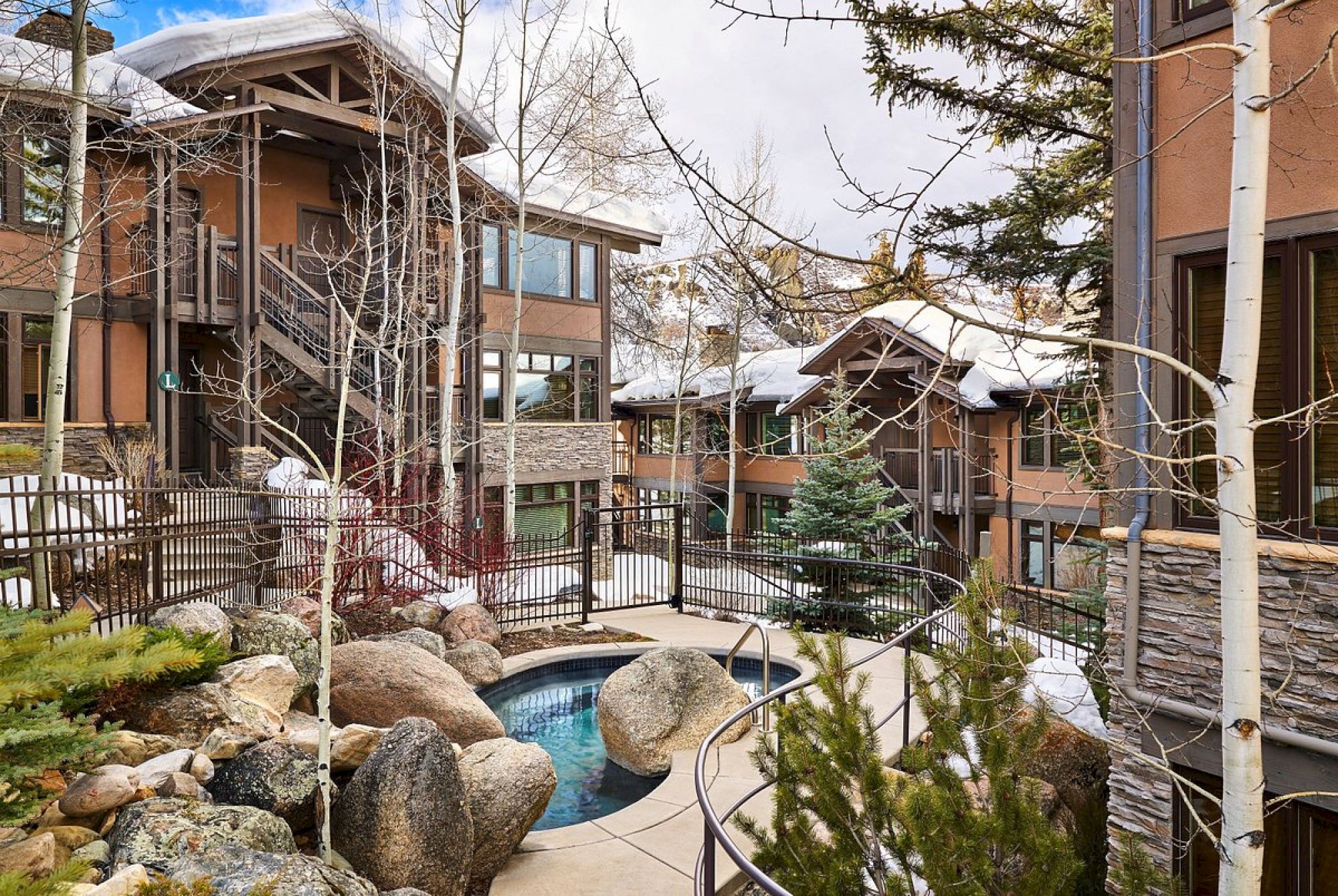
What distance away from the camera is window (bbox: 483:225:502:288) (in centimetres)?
1908

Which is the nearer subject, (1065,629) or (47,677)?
(47,677)

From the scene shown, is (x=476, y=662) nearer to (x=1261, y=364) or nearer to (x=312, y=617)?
(x=312, y=617)

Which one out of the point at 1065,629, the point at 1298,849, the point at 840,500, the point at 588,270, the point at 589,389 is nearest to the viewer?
the point at 1298,849

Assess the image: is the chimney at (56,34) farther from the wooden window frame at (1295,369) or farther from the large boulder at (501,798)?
the wooden window frame at (1295,369)

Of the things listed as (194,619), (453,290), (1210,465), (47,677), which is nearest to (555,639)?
(194,619)

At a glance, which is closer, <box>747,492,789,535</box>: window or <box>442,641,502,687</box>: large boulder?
<box>442,641,502,687</box>: large boulder

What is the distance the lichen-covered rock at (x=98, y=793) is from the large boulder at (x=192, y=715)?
97 cm

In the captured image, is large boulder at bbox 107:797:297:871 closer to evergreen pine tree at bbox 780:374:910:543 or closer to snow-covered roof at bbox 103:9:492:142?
evergreen pine tree at bbox 780:374:910:543

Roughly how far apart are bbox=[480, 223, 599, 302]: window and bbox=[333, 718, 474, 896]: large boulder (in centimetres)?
1469

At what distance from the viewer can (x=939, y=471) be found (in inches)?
814

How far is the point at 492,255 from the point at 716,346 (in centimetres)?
943

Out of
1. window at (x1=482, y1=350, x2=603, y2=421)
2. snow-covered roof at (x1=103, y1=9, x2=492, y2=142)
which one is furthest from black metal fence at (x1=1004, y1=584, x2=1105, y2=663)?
snow-covered roof at (x1=103, y1=9, x2=492, y2=142)

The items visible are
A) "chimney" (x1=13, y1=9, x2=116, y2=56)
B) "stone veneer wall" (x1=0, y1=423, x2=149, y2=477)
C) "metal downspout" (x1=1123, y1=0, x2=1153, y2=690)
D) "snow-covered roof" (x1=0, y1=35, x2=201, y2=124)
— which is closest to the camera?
"metal downspout" (x1=1123, y1=0, x2=1153, y2=690)

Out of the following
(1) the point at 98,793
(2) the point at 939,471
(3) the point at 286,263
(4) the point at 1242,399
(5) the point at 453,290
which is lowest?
(1) the point at 98,793
